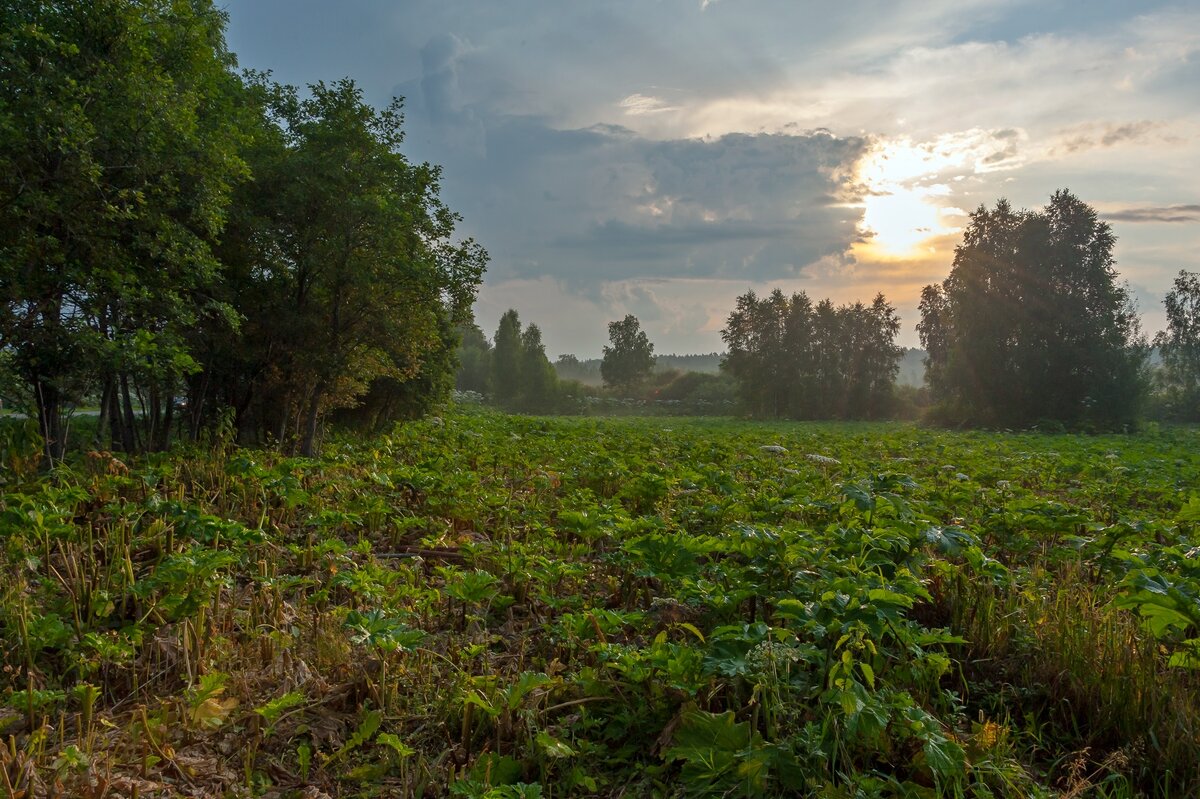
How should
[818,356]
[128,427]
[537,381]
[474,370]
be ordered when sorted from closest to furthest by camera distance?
1. [128,427]
2. [818,356]
3. [537,381]
4. [474,370]

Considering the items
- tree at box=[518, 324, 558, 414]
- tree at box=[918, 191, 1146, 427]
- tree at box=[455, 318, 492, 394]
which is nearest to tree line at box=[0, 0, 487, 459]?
tree at box=[918, 191, 1146, 427]

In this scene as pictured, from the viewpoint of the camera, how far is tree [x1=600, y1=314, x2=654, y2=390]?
86125 mm

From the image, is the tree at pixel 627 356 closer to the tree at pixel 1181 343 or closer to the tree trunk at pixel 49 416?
the tree at pixel 1181 343

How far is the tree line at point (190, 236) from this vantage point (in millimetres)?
8641

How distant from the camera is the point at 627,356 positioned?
8650cm

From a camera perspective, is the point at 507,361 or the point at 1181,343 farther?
the point at 507,361

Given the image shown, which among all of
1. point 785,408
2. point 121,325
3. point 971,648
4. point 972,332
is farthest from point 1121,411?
point 121,325

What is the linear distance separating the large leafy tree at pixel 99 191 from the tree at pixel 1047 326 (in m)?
39.3

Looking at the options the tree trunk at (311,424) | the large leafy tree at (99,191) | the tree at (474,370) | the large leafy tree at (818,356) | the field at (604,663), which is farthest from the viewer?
the tree at (474,370)

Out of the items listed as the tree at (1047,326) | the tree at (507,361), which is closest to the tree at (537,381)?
the tree at (507,361)

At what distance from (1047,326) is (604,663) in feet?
135

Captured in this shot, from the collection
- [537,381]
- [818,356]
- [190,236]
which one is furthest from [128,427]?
[537,381]

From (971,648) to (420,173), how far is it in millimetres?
13415

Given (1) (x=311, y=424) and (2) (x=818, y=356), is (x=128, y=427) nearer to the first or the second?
(1) (x=311, y=424)
